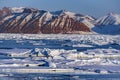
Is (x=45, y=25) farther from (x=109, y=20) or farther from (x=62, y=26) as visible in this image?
(x=109, y=20)

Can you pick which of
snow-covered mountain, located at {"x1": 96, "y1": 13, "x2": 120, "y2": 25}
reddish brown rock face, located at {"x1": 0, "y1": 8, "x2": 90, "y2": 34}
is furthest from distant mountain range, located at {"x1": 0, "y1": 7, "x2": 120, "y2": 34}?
snow-covered mountain, located at {"x1": 96, "y1": 13, "x2": 120, "y2": 25}

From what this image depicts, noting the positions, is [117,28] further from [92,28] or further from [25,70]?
[25,70]

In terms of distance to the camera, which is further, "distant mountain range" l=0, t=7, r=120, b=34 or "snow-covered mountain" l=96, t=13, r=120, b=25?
"snow-covered mountain" l=96, t=13, r=120, b=25

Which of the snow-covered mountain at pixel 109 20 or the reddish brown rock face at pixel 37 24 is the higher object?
the snow-covered mountain at pixel 109 20

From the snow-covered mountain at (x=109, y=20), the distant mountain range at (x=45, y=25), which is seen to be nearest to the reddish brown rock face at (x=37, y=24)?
the distant mountain range at (x=45, y=25)

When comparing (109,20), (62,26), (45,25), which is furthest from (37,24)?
(109,20)

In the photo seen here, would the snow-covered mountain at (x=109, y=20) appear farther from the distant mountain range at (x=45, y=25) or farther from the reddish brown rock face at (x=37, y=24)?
the reddish brown rock face at (x=37, y=24)

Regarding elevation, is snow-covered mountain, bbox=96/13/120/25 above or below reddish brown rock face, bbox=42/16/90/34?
above

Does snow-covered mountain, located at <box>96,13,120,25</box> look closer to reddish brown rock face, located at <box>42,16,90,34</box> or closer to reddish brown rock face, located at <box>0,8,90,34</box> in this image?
reddish brown rock face, located at <box>0,8,90,34</box>

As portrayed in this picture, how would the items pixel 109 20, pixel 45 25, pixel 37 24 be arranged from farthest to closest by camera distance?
pixel 109 20
pixel 37 24
pixel 45 25
